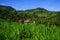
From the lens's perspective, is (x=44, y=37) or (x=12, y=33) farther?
(x=12, y=33)

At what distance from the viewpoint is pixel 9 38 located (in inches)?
174

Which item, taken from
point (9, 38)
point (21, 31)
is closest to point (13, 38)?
point (9, 38)

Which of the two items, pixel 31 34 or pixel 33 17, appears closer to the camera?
pixel 31 34

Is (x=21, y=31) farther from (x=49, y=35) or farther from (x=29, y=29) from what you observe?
(x=49, y=35)

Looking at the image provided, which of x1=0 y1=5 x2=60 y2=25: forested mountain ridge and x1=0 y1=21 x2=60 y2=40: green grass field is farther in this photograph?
x1=0 y1=5 x2=60 y2=25: forested mountain ridge

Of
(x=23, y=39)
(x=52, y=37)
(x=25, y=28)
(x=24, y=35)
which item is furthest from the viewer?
(x=25, y=28)

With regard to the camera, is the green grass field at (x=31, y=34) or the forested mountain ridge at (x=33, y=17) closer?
the green grass field at (x=31, y=34)

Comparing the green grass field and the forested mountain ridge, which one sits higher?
the green grass field

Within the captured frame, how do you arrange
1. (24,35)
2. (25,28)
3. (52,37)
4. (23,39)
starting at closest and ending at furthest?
(52,37)
(23,39)
(24,35)
(25,28)

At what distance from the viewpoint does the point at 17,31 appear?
4746mm

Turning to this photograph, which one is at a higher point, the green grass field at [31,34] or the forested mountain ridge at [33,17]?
the green grass field at [31,34]

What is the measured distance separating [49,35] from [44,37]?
0.18m

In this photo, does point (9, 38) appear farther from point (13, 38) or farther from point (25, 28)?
point (25, 28)

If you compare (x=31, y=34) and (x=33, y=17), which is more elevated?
(x=31, y=34)
